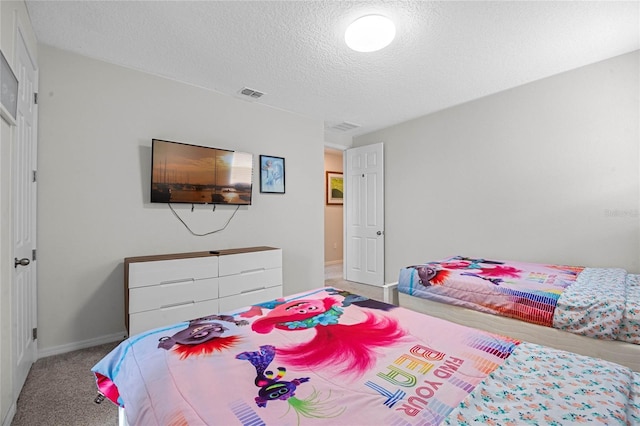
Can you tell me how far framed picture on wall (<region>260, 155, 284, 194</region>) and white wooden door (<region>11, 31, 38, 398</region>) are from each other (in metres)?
2.08

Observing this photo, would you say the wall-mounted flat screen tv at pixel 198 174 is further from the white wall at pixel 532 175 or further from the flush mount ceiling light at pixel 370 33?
the white wall at pixel 532 175

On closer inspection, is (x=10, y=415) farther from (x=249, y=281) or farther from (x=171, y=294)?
(x=249, y=281)

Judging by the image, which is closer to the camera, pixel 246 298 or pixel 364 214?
pixel 246 298

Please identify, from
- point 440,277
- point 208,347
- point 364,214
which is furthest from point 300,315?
point 364,214

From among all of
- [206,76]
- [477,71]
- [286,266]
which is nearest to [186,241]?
[286,266]

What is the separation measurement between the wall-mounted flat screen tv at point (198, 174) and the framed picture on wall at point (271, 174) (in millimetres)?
241

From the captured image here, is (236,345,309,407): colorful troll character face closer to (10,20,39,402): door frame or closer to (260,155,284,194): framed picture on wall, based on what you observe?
(10,20,39,402): door frame

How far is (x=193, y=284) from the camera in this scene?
8.80ft

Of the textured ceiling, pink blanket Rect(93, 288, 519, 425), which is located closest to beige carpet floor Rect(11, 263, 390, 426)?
pink blanket Rect(93, 288, 519, 425)

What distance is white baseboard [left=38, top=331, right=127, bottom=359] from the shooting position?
2359 mm

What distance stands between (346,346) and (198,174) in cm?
255

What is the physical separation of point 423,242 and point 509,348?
309cm

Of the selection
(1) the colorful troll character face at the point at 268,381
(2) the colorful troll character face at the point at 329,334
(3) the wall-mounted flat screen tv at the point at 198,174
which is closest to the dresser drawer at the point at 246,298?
(3) the wall-mounted flat screen tv at the point at 198,174

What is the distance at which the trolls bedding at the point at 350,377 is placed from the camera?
2.51 feet
